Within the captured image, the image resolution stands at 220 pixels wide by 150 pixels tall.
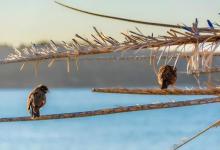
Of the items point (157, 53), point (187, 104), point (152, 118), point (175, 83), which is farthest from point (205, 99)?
point (152, 118)

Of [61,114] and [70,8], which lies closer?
[70,8]

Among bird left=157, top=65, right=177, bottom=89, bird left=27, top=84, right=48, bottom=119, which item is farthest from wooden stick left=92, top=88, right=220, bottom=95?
bird left=27, top=84, right=48, bottom=119

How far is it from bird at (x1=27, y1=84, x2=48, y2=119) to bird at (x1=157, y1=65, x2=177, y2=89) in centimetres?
31

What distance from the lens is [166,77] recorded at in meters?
1.32

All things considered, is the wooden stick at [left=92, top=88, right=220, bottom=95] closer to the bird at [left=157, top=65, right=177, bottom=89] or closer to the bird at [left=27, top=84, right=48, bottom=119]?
the bird at [left=157, top=65, right=177, bottom=89]

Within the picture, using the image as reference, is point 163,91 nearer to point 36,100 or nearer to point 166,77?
point 166,77

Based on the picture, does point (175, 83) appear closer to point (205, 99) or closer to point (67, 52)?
point (205, 99)

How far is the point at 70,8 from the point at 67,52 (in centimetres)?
9

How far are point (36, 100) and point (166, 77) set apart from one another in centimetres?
46

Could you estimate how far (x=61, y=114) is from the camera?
3.88 feet

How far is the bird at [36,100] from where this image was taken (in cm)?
154

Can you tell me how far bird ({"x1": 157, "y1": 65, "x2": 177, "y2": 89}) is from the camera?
1316 millimetres

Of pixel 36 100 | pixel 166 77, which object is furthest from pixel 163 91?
pixel 36 100

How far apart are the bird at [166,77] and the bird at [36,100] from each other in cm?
31
